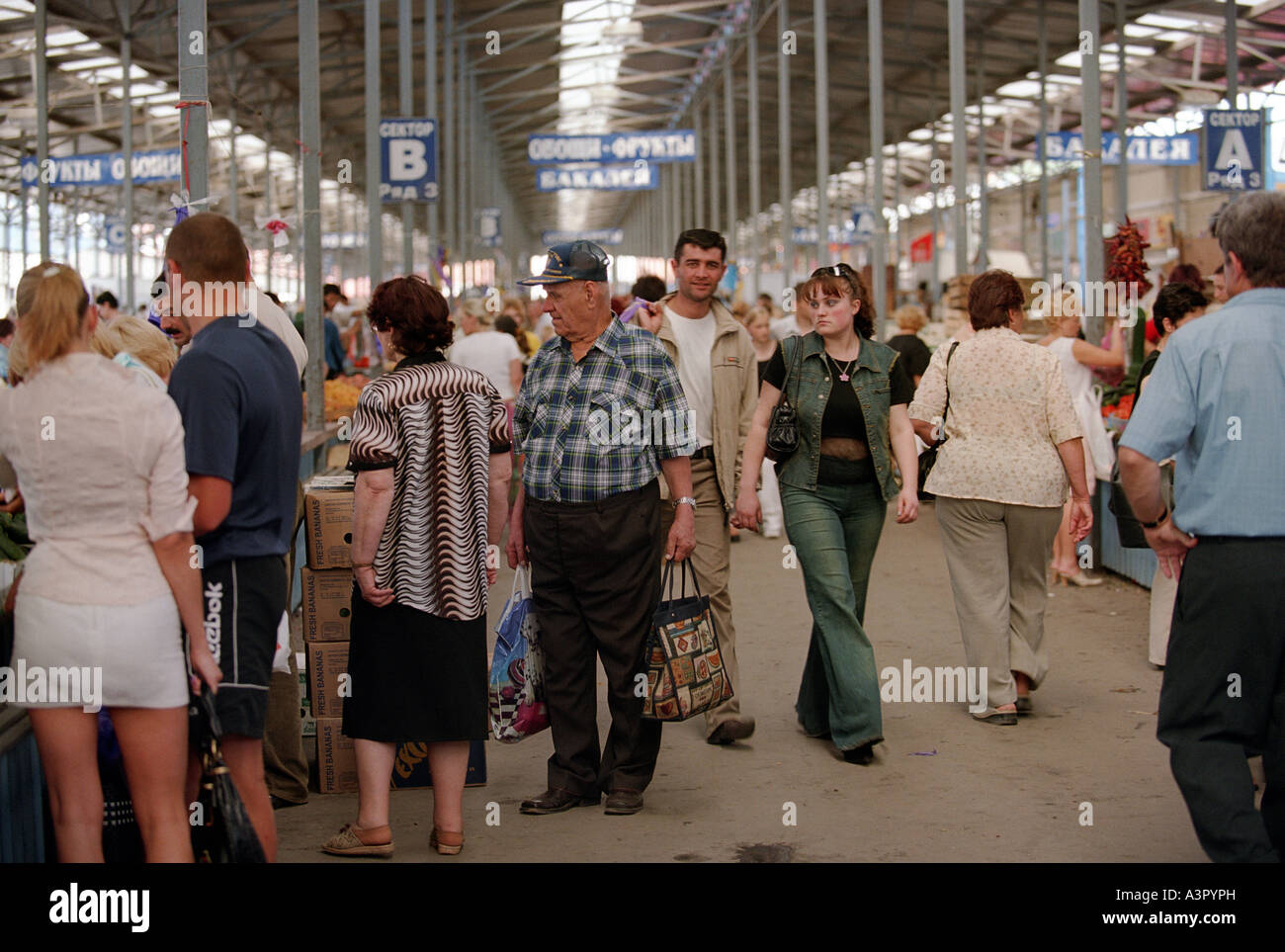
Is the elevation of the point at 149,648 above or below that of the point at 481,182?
below

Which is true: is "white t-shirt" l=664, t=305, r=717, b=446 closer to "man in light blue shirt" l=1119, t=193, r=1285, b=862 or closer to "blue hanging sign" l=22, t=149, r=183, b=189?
"man in light blue shirt" l=1119, t=193, r=1285, b=862

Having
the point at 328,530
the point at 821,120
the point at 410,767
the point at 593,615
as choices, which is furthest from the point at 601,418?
the point at 821,120

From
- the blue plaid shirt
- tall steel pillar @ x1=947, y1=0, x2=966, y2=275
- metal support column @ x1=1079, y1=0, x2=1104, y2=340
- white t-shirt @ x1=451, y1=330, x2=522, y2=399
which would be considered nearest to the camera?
the blue plaid shirt

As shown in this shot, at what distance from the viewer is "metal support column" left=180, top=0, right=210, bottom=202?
6258 mm

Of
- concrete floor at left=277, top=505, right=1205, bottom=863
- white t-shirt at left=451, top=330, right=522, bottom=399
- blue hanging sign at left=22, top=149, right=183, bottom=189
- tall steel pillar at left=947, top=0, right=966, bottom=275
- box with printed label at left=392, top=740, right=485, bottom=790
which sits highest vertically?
blue hanging sign at left=22, top=149, right=183, bottom=189

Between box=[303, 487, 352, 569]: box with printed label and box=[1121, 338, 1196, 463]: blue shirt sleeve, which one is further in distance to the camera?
box=[303, 487, 352, 569]: box with printed label

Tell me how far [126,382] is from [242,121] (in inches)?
1246

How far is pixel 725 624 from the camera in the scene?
6590 mm

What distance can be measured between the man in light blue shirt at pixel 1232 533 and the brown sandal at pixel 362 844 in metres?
2.49

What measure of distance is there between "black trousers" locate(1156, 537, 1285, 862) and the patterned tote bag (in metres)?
1.92

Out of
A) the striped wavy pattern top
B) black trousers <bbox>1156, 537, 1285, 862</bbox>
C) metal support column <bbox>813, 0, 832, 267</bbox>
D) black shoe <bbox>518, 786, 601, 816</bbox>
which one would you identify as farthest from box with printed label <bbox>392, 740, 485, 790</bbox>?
metal support column <bbox>813, 0, 832, 267</bbox>

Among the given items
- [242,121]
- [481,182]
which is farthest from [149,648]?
[481,182]

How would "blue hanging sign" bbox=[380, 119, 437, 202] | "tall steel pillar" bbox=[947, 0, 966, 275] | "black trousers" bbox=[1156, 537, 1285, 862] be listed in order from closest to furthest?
"black trousers" bbox=[1156, 537, 1285, 862] → "tall steel pillar" bbox=[947, 0, 966, 275] → "blue hanging sign" bbox=[380, 119, 437, 202]
